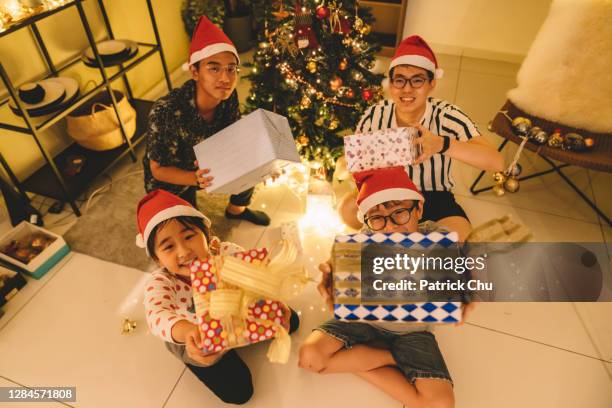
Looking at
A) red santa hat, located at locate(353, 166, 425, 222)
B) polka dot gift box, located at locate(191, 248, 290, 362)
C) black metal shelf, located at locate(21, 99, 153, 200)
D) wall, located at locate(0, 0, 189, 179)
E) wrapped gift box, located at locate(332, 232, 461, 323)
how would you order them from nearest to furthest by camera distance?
polka dot gift box, located at locate(191, 248, 290, 362) → wrapped gift box, located at locate(332, 232, 461, 323) → red santa hat, located at locate(353, 166, 425, 222) → wall, located at locate(0, 0, 189, 179) → black metal shelf, located at locate(21, 99, 153, 200)

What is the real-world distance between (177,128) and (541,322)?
6.30 feet

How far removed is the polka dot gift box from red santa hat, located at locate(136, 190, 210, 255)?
237mm

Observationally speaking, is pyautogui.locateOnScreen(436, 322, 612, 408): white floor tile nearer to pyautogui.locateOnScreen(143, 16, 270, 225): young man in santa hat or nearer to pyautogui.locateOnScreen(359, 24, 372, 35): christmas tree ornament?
pyautogui.locateOnScreen(143, 16, 270, 225): young man in santa hat

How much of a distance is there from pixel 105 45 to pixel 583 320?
3080 mm

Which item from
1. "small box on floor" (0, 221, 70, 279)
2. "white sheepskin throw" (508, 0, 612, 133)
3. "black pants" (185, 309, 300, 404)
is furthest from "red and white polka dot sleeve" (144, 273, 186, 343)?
"white sheepskin throw" (508, 0, 612, 133)

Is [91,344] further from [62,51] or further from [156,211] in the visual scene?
[62,51]

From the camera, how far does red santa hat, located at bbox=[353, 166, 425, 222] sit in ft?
4.27

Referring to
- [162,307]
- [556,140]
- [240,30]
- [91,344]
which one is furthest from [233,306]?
[240,30]

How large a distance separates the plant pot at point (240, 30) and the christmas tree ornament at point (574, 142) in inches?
109

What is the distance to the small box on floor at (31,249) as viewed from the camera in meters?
1.84

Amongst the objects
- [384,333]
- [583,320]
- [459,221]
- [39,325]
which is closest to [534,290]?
[583,320]

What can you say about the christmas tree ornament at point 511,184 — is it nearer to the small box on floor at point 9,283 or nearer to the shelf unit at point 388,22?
the shelf unit at point 388,22

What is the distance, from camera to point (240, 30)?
351 cm

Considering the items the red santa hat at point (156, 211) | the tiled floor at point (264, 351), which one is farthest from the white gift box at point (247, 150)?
the tiled floor at point (264, 351)
